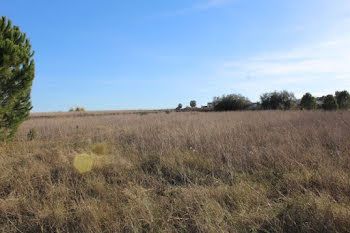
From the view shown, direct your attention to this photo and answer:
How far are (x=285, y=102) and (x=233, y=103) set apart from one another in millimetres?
9732

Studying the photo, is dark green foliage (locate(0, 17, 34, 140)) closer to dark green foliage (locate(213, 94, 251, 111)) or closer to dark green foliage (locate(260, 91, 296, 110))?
dark green foliage (locate(260, 91, 296, 110))

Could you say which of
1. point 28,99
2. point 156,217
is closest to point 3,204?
point 156,217

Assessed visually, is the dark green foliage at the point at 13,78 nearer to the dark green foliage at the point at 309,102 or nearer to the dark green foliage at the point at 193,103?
the dark green foliage at the point at 309,102

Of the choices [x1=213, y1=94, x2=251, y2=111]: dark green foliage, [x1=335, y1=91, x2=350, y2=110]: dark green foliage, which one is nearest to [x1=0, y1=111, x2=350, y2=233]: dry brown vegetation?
[x1=335, y1=91, x2=350, y2=110]: dark green foliage

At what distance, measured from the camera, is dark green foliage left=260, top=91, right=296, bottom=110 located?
102 ft

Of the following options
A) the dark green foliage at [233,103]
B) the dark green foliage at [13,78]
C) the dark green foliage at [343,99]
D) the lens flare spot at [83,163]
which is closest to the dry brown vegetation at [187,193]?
the lens flare spot at [83,163]

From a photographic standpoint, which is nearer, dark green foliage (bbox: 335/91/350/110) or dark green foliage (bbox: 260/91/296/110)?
dark green foliage (bbox: 335/91/350/110)

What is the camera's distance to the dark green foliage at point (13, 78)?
18.8 feet

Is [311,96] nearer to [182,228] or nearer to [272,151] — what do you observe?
[272,151]

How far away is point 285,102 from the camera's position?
3152 cm

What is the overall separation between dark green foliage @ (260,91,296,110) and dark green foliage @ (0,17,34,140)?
3192cm

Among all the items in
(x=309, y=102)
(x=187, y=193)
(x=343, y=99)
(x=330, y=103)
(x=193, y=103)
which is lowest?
(x=187, y=193)

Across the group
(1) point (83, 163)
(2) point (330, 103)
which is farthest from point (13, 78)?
(2) point (330, 103)

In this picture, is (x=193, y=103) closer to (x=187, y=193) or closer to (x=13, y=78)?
(x=13, y=78)
